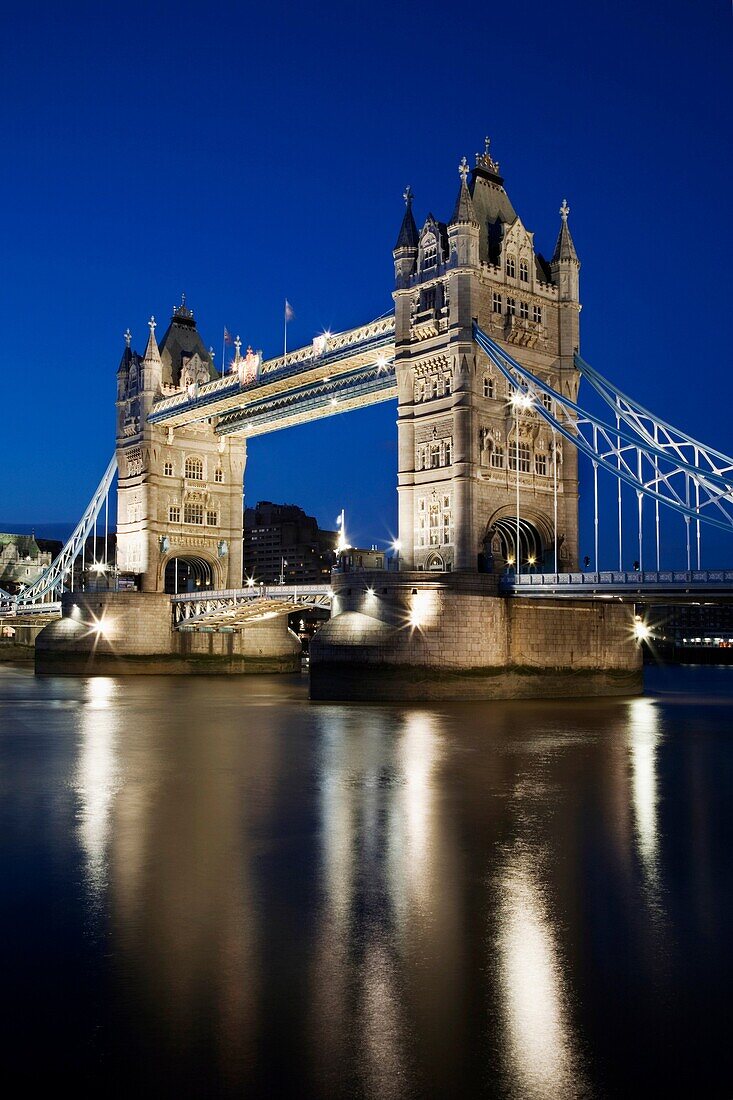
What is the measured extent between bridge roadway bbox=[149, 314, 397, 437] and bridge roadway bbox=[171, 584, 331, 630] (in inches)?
313

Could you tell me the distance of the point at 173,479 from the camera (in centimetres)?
5412

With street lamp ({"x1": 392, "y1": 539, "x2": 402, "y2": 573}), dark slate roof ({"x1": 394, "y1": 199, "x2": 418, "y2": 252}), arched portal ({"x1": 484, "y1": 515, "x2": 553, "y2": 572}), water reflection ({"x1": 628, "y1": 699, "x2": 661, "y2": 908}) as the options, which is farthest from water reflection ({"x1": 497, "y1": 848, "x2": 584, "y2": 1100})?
dark slate roof ({"x1": 394, "y1": 199, "x2": 418, "y2": 252})

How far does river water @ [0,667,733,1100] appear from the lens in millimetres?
5844

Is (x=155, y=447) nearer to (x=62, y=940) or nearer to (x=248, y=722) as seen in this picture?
(x=248, y=722)

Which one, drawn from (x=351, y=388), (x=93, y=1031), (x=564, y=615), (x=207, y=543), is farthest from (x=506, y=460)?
(x=93, y=1031)

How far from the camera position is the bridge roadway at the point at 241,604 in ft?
143

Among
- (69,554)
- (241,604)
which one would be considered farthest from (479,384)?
(69,554)

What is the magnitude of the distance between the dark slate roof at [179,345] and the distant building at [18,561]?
51084mm

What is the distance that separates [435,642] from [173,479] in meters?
25.6

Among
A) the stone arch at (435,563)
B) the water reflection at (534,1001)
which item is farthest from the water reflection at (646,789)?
the stone arch at (435,563)

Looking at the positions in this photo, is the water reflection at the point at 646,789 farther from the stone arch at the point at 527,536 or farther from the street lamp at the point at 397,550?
the street lamp at the point at 397,550

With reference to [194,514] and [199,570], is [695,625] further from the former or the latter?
[194,514]

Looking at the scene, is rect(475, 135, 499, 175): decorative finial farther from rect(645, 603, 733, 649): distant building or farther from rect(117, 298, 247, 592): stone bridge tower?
rect(645, 603, 733, 649): distant building

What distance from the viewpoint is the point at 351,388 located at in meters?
42.3
